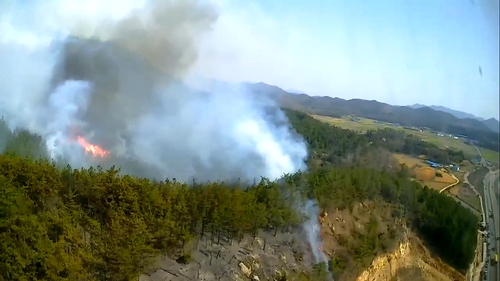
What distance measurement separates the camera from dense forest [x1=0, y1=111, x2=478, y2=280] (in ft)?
17.5

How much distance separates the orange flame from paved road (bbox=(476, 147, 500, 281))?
30.1 feet

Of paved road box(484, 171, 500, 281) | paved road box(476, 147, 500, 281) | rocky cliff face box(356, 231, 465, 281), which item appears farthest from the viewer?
paved road box(484, 171, 500, 281)

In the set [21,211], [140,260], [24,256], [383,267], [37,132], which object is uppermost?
[37,132]

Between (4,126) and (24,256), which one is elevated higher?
(4,126)

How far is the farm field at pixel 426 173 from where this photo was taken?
998 cm

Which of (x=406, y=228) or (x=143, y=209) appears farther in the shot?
(x=406, y=228)

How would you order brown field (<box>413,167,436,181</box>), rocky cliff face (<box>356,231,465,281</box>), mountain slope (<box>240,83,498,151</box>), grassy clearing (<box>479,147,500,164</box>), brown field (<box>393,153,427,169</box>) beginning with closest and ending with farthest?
rocky cliff face (<box>356,231,465,281</box>) → brown field (<box>413,167,436,181</box>) → brown field (<box>393,153,427,169</box>) → grassy clearing (<box>479,147,500,164</box>) → mountain slope (<box>240,83,498,151</box>)

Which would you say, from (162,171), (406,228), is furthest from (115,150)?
(406,228)

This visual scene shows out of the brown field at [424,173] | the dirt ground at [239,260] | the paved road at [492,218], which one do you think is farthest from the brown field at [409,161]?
the dirt ground at [239,260]

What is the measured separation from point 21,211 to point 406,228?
753cm

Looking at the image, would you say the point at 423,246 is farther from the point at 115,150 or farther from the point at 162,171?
the point at 115,150

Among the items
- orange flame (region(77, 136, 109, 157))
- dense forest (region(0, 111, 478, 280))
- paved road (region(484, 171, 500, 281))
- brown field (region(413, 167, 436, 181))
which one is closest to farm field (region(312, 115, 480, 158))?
dense forest (region(0, 111, 478, 280))

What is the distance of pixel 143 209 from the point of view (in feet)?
22.5

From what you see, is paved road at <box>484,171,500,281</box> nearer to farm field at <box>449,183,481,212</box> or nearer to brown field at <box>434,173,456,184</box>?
farm field at <box>449,183,481,212</box>
